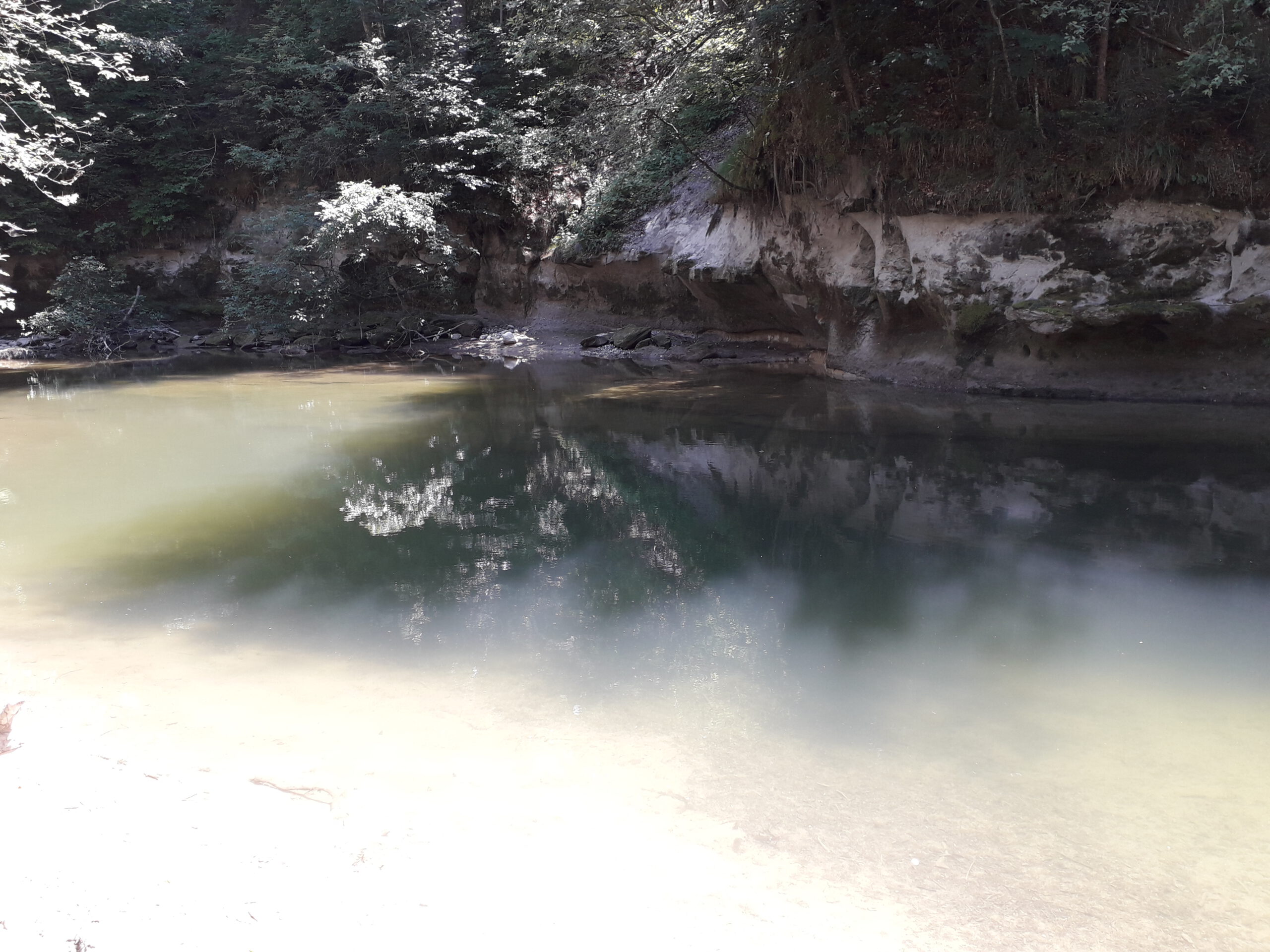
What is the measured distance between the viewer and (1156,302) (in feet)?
36.4

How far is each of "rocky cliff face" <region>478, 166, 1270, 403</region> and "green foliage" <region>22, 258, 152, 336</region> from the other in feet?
48.7

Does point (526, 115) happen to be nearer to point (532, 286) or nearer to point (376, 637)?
point (532, 286)

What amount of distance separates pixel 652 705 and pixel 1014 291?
10.1 m

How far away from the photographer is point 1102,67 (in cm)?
1143

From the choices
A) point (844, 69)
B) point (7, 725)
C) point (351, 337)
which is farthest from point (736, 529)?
point (351, 337)

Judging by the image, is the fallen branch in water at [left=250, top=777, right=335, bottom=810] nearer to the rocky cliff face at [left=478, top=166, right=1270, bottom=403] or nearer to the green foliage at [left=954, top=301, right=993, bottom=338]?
the rocky cliff face at [left=478, top=166, right=1270, bottom=403]

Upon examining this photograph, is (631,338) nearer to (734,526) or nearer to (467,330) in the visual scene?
(467,330)

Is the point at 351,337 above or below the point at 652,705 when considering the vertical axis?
above

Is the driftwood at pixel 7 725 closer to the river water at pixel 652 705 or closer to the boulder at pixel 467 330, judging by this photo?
the river water at pixel 652 705

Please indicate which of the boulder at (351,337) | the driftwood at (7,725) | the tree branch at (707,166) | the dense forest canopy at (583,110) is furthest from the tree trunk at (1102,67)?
the boulder at (351,337)

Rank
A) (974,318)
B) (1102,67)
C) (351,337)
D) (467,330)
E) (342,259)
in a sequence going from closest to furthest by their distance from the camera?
(1102,67) < (974,318) < (342,259) < (351,337) < (467,330)

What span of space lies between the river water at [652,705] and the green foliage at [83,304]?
48.6 ft

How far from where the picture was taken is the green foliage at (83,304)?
2153cm

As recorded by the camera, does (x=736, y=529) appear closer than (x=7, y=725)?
No
